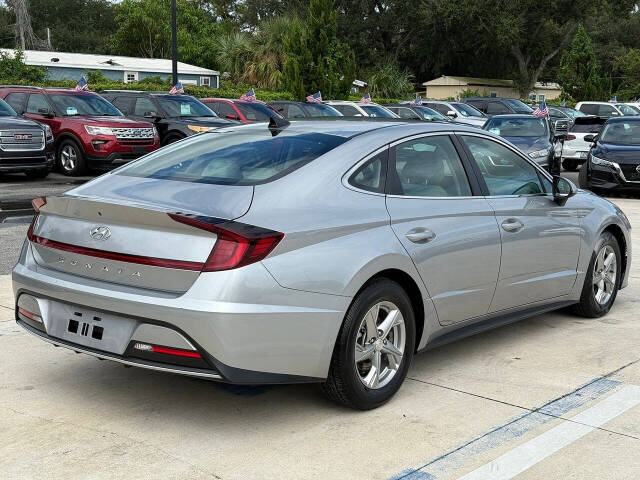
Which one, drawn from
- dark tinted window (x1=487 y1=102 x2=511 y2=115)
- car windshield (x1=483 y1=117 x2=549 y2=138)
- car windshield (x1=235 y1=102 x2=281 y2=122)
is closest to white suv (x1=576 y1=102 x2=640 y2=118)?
dark tinted window (x1=487 y1=102 x2=511 y2=115)

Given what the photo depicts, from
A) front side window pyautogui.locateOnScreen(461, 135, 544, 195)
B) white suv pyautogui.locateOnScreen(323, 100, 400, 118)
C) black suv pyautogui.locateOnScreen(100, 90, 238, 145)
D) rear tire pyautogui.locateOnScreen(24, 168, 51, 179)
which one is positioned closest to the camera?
front side window pyautogui.locateOnScreen(461, 135, 544, 195)

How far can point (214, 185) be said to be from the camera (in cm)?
459

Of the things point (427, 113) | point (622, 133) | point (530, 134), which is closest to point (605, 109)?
point (427, 113)

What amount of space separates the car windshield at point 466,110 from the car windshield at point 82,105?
14396 millimetres

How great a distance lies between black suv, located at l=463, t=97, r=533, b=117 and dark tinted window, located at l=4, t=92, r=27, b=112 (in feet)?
60.7

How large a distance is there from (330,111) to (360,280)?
61.8 feet

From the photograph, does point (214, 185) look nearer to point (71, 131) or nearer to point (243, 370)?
point (243, 370)

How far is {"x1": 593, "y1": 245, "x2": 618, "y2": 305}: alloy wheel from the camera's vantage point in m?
6.86

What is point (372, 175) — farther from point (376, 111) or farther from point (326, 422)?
point (376, 111)

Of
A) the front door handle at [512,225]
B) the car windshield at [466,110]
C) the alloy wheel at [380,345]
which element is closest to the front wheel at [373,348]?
the alloy wheel at [380,345]

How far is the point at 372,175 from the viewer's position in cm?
495

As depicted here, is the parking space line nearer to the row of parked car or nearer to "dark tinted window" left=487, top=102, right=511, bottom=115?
the row of parked car

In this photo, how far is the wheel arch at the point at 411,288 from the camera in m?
4.72

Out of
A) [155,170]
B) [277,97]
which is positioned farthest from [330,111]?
[155,170]
